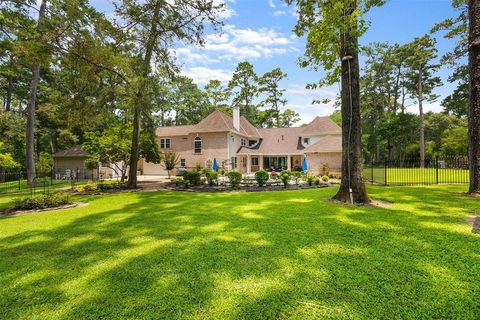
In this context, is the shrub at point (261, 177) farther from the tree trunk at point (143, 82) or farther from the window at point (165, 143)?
the window at point (165, 143)

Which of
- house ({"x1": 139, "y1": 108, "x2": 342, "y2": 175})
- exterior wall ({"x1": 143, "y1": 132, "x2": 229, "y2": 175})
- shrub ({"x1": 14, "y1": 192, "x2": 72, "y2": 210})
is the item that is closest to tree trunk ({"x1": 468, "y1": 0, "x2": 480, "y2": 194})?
house ({"x1": 139, "y1": 108, "x2": 342, "y2": 175})

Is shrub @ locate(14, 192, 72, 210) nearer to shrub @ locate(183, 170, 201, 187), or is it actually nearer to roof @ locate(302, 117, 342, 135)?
shrub @ locate(183, 170, 201, 187)

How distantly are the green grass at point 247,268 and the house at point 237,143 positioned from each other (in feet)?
66.5

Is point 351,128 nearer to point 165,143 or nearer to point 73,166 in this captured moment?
point 165,143

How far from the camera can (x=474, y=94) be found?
31.9 ft

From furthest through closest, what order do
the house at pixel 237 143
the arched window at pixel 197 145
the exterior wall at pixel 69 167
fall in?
the arched window at pixel 197 145 < the house at pixel 237 143 < the exterior wall at pixel 69 167

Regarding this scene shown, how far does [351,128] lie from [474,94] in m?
5.22

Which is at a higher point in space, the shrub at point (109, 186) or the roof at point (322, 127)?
the roof at point (322, 127)

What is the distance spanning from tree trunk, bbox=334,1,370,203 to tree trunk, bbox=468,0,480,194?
180 inches

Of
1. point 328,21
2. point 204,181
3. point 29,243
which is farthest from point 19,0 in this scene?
point 328,21

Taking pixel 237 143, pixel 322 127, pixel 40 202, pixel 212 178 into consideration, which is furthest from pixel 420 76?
pixel 40 202

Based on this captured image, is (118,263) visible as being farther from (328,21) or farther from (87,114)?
(87,114)

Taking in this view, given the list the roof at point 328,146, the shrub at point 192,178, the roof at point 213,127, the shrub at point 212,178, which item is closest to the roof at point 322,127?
the roof at point 328,146

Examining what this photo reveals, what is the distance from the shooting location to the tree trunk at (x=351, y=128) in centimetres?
926
